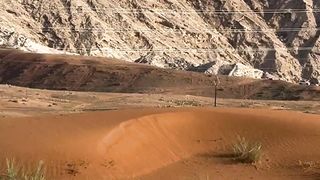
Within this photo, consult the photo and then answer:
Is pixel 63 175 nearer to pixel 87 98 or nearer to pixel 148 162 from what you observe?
pixel 148 162

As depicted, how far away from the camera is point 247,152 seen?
421 inches

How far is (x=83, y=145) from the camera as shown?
9.95 meters

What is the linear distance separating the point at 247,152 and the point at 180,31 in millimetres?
58597

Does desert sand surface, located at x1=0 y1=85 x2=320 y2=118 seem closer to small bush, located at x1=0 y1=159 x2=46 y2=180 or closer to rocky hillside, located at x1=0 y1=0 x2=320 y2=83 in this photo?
small bush, located at x1=0 y1=159 x2=46 y2=180

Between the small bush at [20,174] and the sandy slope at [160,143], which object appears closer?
the small bush at [20,174]

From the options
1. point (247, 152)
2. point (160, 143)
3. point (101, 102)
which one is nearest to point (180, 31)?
point (101, 102)

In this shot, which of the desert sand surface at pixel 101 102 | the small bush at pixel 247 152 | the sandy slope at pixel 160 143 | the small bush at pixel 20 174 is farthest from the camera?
the desert sand surface at pixel 101 102

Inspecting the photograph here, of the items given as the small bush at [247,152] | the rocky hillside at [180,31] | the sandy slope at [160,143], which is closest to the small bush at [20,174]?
the sandy slope at [160,143]

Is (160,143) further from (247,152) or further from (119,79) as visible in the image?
(119,79)

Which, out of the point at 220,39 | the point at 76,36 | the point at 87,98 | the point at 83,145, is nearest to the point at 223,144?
the point at 83,145

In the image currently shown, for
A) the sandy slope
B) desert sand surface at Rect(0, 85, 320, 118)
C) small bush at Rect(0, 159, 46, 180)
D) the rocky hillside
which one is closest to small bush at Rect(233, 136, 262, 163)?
the sandy slope

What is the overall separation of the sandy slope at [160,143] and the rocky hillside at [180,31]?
4495cm

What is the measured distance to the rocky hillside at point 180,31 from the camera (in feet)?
204

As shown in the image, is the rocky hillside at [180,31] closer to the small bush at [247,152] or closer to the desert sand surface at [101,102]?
the desert sand surface at [101,102]
